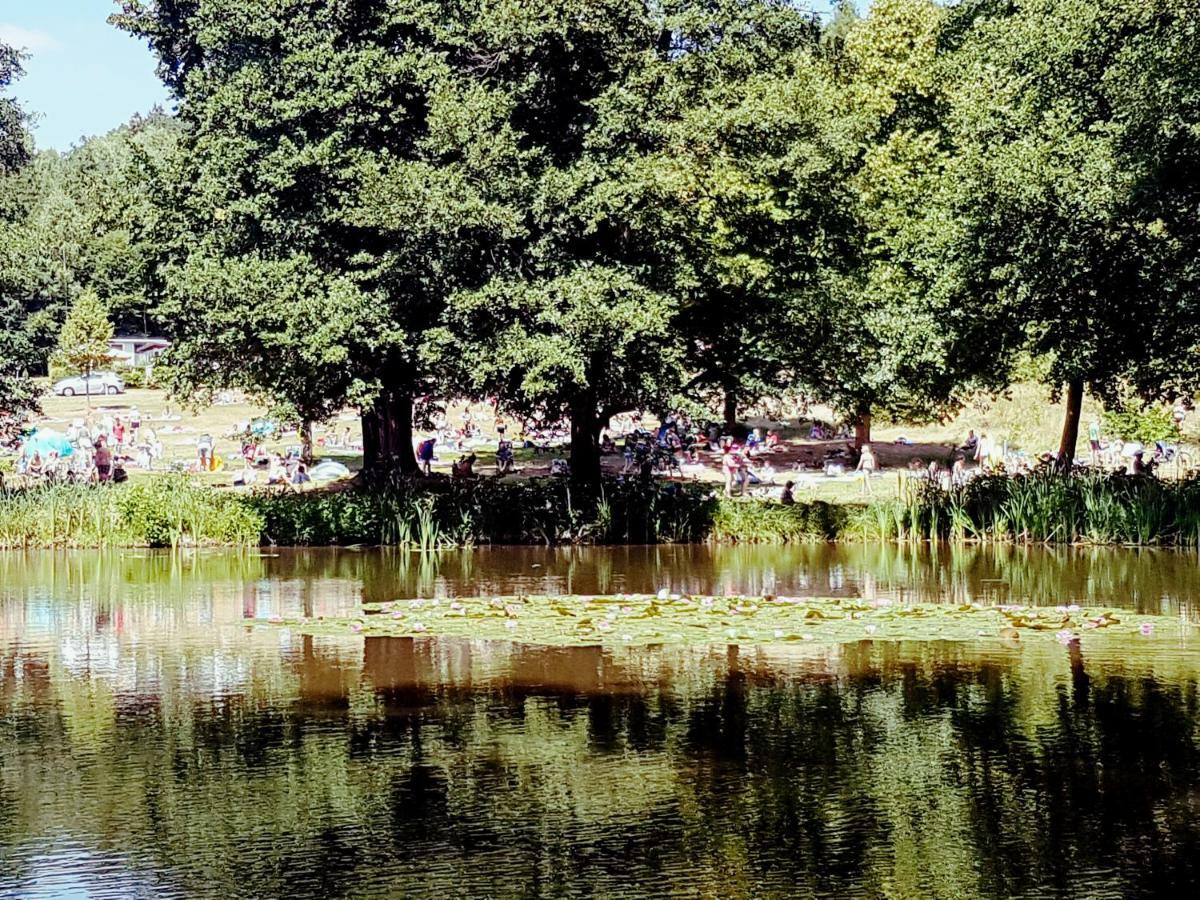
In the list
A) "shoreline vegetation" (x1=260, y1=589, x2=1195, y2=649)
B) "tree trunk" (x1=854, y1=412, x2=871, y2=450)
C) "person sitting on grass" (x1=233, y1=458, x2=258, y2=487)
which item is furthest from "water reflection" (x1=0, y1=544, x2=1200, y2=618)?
"tree trunk" (x1=854, y1=412, x2=871, y2=450)

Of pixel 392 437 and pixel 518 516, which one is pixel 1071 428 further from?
pixel 392 437

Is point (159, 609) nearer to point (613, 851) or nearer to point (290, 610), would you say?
point (290, 610)

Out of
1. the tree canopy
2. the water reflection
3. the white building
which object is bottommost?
the water reflection

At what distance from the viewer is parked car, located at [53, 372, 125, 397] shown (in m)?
71.9

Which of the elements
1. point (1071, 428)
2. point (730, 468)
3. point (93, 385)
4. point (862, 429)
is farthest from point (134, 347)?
point (1071, 428)

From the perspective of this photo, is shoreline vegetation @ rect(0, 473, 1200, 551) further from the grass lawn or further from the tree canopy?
the grass lawn

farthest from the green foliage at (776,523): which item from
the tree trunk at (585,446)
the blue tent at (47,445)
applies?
the blue tent at (47,445)

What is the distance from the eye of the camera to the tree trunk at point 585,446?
30297 millimetres

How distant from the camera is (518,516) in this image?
29.5 meters

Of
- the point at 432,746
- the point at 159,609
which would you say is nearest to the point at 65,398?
the point at 159,609

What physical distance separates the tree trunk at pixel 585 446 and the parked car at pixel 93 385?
4688 cm

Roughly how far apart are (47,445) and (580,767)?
128 feet

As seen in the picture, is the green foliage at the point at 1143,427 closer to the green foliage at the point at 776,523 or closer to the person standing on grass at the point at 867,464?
the person standing on grass at the point at 867,464

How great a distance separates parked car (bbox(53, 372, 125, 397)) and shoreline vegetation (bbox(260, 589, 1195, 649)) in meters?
56.4
